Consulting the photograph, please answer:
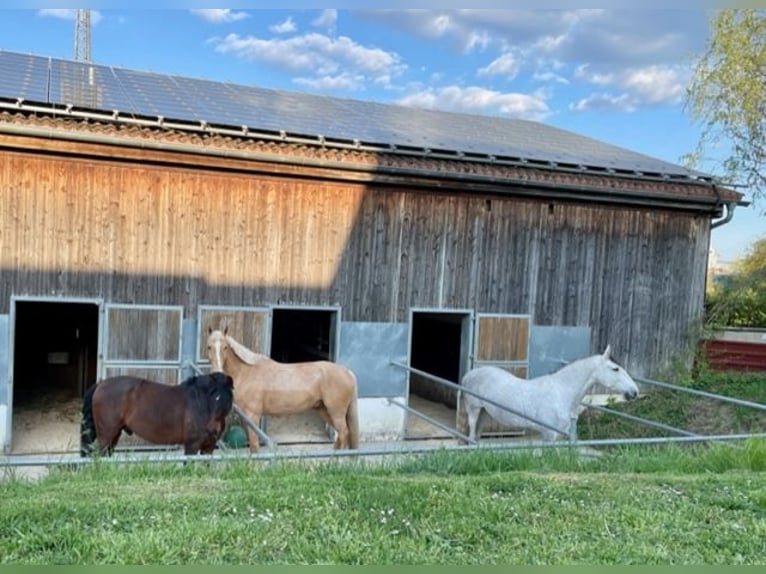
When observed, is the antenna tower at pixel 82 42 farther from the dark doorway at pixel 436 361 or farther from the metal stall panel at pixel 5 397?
the metal stall panel at pixel 5 397

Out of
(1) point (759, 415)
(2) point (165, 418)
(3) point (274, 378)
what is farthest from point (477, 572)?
(1) point (759, 415)

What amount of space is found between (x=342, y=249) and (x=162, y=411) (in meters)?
3.19

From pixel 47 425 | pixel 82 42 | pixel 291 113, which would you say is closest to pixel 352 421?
pixel 47 425

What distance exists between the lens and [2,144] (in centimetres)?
700

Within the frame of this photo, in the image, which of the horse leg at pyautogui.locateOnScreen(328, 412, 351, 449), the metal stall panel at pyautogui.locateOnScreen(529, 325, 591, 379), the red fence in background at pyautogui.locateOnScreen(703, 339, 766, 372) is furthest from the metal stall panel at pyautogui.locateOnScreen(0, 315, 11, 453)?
the red fence in background at pyautogui.locateOnScreen(703, 339, 766, 372)

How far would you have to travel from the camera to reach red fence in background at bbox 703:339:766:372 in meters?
11.4

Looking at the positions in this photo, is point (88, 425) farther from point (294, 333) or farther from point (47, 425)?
point (294, 333)

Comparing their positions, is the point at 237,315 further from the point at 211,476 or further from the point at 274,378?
the point at 211,476

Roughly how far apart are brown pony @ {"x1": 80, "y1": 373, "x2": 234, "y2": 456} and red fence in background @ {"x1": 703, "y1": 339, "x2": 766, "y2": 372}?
8.31 meters

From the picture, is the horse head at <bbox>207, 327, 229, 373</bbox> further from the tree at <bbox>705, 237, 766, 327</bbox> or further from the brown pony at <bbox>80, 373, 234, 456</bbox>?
the tree at <bbox>705, 237, 766, 327</bbox>

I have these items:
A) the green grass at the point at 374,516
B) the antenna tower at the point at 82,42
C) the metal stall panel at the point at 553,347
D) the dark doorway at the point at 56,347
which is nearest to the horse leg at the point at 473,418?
the metal stall panel at the point at 553,347

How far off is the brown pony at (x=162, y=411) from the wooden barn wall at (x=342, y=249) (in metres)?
1.58

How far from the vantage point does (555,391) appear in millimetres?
8203

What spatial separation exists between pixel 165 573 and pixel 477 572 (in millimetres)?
1144
